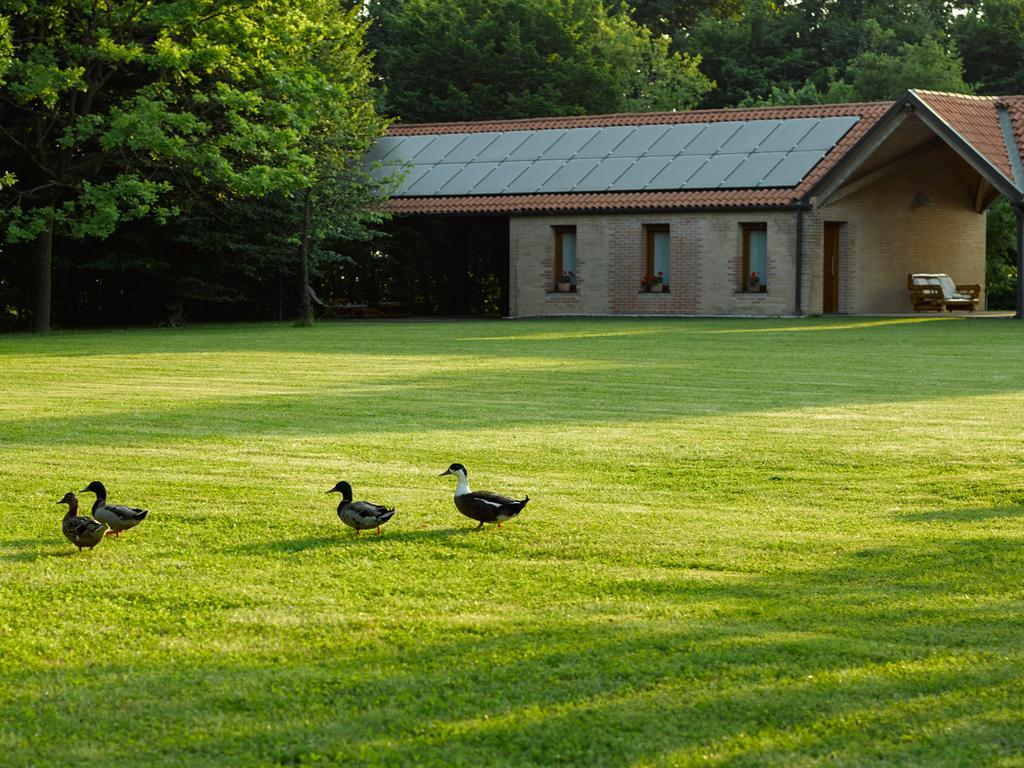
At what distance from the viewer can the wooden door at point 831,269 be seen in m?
40.3

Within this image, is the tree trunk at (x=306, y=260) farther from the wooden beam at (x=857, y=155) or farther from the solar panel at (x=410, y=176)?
the wooden beam at (x=857, y=155)

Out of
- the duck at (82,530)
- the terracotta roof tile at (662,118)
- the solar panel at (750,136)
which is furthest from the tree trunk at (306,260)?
the duck at (82,530)

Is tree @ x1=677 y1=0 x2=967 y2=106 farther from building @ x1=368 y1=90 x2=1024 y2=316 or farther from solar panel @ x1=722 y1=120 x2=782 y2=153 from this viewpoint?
solar panel @ x1=722 y1=120 x2=782 y2=153

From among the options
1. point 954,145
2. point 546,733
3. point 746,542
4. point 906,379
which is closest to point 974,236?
point 954,145

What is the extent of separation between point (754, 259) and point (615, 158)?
513 centimetres

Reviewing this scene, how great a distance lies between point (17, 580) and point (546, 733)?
344 cm

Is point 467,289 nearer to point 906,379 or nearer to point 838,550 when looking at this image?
point 906,379

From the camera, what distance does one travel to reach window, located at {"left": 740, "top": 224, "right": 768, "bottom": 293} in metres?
39.9

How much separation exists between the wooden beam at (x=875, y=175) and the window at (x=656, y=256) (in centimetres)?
421

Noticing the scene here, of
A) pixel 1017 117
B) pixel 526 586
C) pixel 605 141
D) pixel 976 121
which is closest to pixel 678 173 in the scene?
pixel 605 141

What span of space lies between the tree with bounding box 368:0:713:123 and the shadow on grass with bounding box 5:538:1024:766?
2015 inches

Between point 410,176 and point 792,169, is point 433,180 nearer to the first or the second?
point 410,176

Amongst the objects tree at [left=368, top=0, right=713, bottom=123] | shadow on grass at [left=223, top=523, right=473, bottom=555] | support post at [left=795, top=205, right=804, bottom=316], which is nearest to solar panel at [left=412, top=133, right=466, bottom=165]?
tree at [left=368, top=0, right=713, bottom=123]

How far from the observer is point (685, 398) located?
16500mm
